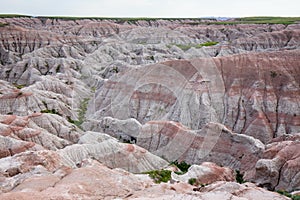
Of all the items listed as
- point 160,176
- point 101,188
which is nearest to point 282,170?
point 160,176

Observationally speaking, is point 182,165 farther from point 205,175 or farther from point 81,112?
point 81,112

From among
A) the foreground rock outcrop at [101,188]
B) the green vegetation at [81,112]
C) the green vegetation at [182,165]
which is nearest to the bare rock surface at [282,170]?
the green vegetation at [182,165]

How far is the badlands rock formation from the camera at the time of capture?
2419cm

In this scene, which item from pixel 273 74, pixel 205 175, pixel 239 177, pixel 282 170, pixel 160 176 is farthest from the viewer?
pixel 273 74

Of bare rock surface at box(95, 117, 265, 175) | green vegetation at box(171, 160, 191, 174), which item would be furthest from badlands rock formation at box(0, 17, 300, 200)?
green vegetation at box(171, 160, 191, 174)

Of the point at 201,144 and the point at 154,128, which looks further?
the point at 154,128

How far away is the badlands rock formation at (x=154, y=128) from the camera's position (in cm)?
2419

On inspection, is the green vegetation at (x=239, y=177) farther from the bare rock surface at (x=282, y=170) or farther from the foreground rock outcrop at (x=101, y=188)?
the foreground rock outcrop at (x=101, y=188)

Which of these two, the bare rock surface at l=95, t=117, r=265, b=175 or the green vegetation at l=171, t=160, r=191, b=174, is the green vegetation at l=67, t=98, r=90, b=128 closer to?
the bare rock surface at l=95, t=117, r=265, b=175

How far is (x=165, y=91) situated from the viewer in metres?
55.9

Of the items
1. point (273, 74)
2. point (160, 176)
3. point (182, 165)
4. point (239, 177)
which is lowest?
point (182, 165)

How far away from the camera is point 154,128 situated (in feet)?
145

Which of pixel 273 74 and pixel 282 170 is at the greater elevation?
pixel 273 74

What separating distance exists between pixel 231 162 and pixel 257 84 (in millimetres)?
17275
